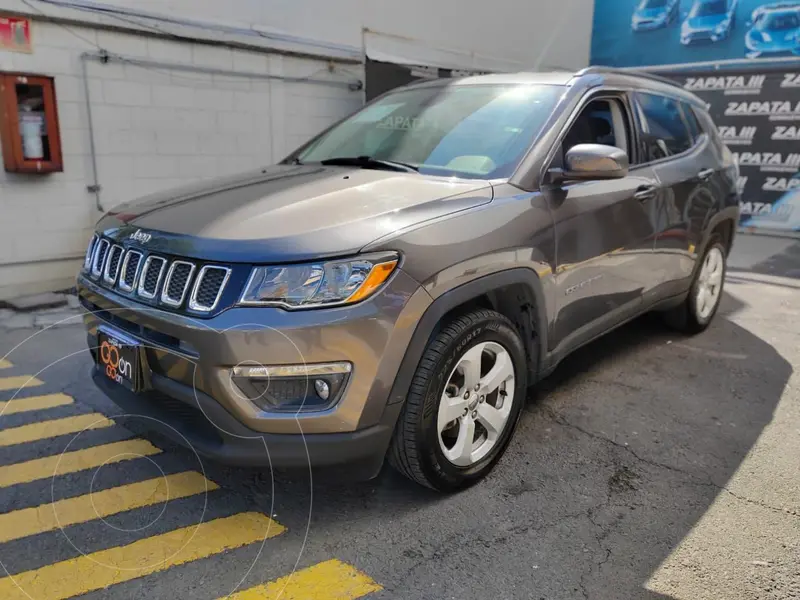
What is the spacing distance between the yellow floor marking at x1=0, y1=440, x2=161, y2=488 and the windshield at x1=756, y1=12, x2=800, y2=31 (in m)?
10.6

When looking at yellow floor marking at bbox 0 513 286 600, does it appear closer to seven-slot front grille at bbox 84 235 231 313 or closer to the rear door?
seven-slot front grille at bbox 84 235 231 313

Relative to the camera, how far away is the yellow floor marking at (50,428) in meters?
3.34

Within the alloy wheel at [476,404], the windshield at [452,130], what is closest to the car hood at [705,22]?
the windshield at [452,130]

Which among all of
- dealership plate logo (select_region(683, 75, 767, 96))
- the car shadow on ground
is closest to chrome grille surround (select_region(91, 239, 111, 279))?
the car shadow on ground

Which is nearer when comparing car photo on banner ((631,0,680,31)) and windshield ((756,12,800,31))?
windshield ((756,12,800,31))

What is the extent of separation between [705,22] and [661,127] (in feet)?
25.9

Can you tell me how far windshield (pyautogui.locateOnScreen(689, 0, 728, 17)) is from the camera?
10.5 metres

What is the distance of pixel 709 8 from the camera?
10.6m

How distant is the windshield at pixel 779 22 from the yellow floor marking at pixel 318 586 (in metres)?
10.6

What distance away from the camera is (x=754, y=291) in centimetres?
667

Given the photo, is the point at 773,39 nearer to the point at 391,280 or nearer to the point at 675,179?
the point at 675,179

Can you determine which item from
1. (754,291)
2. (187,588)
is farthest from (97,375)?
(754,291)

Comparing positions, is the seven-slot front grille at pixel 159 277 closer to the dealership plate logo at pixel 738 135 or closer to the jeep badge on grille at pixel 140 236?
the jeep badge on grille at pixel 140 236

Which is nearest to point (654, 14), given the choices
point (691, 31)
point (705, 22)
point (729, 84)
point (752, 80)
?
point (691, 31)
